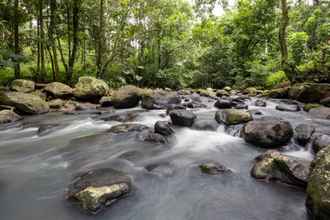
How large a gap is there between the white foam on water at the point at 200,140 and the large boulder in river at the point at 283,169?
1.45 m

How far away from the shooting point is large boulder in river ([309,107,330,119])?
6550 millimetres

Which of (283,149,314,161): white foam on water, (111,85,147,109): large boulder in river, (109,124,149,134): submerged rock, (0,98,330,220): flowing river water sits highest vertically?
(111,85,147,109): large boulder in river

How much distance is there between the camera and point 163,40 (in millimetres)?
18188

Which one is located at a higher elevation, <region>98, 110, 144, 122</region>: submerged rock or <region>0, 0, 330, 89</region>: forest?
<region>0, 0, 330, 89</region>: forest

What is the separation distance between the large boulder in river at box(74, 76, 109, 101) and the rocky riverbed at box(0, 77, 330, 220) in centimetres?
277

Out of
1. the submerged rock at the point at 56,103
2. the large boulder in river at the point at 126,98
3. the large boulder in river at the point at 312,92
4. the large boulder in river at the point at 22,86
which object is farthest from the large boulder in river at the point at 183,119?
the large boulder in river at the point at 22,86

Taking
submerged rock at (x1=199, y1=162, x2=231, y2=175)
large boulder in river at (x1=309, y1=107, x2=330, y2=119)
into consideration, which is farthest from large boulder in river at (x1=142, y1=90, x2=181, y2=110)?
submerged rock at (x1=199, y1=162, x2=231, y2=175)

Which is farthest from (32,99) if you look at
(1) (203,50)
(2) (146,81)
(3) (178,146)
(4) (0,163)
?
(1) (203,50)

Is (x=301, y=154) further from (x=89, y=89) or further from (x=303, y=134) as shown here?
(x=89, y=89)

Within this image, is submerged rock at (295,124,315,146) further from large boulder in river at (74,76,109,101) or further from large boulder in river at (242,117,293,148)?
large boulder in river at (74,76,109,101)

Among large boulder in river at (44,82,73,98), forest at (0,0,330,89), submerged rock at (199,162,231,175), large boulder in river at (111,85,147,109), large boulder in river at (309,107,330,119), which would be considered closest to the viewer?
submerged rock at (199,162,231,175)

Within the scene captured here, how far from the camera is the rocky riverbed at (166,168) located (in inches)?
105

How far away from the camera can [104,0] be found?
13734mm

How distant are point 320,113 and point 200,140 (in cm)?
415
